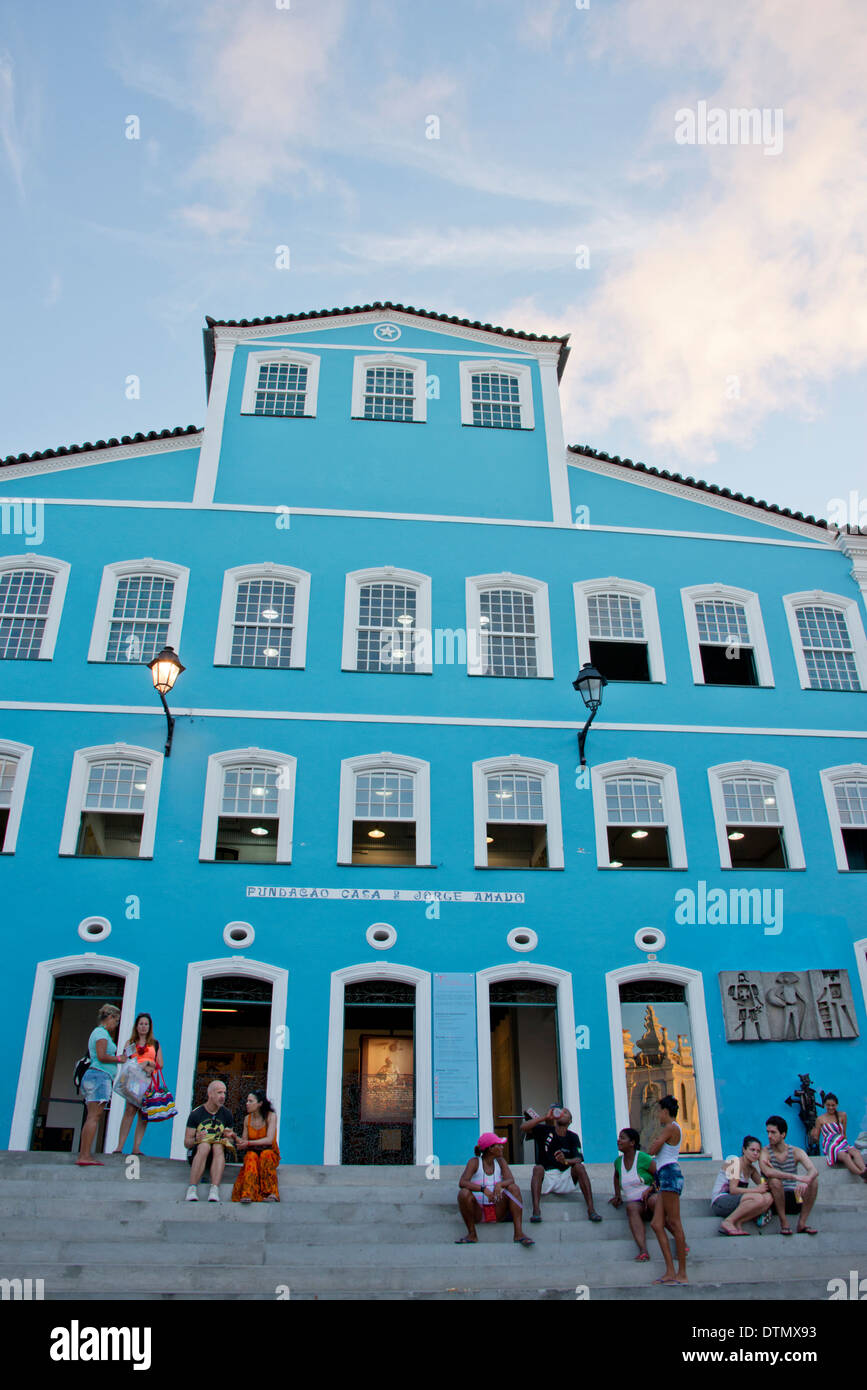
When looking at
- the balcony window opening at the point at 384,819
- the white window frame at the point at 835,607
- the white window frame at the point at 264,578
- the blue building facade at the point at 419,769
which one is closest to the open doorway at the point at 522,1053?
the blue building facade at the point at 419,769

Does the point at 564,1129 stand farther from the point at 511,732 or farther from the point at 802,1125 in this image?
the point at 511,732

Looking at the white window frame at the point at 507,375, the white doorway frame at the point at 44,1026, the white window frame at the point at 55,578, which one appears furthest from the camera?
the white window frame at the point at 507,375

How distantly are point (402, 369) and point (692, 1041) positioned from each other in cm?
1407

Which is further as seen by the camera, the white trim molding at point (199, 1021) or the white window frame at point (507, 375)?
the white window frame at point (507, 375)

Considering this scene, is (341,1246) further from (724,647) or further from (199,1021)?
(724,647)

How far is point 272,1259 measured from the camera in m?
9.80

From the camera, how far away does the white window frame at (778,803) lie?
17109mm

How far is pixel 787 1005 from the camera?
15.9 m

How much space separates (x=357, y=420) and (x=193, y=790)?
8.36 m

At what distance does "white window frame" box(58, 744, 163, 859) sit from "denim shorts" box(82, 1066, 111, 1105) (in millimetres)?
4059

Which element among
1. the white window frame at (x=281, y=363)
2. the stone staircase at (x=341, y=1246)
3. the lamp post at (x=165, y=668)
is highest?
the white window frame at (x=281, y=363)

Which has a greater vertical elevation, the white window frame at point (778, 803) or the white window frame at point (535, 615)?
the white window frame at point (535, 615)

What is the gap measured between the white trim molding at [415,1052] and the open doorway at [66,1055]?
3.15m

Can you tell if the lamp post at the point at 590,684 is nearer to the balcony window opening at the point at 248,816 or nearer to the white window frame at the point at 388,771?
the white window frame at the point at 388,771
